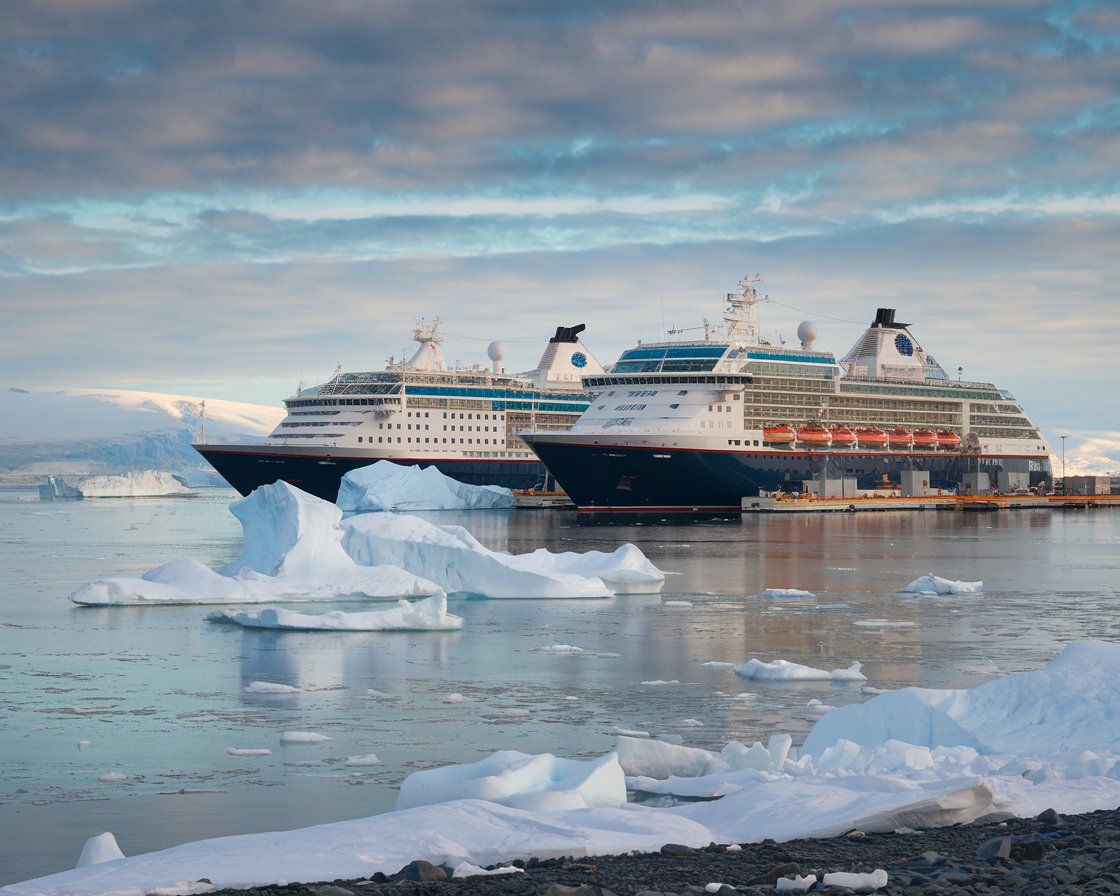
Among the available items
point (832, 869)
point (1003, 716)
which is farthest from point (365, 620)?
point (832, 869)

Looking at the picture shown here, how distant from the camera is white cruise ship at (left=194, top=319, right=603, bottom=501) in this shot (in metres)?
67.7

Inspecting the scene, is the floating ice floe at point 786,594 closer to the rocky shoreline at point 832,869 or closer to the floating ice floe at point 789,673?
the floating ice floe at point 789,673

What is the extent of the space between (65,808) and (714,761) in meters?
4.31

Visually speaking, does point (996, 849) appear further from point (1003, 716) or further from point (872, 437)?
point (872, 437)

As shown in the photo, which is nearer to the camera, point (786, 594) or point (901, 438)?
point (786, 594)

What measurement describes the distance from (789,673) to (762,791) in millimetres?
6021

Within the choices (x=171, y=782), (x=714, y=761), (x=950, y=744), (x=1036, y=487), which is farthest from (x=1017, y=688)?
(x=1036, y=487)

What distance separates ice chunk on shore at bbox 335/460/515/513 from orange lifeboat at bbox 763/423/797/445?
44.2 ft

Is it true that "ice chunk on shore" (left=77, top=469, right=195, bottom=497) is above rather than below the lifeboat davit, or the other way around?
below

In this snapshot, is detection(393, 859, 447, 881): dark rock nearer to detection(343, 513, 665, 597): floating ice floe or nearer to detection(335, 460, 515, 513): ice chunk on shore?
detection(343, 513, 665, 597): floating ice floe

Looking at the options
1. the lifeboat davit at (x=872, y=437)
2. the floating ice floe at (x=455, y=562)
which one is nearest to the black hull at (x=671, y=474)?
the lifeboat davit at (x=872, y=437)

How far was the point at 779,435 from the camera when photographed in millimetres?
62688

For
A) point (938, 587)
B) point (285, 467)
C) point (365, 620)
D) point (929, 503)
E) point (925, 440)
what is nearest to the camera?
point (365, 620)


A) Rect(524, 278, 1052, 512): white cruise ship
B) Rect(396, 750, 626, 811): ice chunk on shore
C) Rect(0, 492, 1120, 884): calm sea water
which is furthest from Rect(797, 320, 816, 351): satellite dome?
Rect(396, 750, 626, 811): ice chunk on shore
